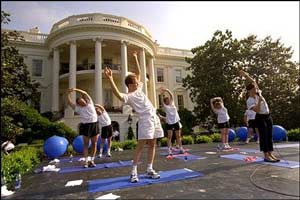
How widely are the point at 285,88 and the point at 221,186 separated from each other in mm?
18544

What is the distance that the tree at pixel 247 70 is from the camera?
18.5m

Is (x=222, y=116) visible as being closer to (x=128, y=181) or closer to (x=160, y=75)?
(x=128, y=181)

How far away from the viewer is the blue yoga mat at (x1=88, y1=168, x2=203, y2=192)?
3.35 meters

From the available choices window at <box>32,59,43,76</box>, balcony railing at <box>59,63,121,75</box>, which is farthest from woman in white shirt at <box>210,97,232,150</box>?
window at <box>32,59,43,76</box>

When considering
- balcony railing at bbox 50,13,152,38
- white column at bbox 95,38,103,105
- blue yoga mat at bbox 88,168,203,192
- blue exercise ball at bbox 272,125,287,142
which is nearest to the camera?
blue yoga mat at bbox 88,168,203,192

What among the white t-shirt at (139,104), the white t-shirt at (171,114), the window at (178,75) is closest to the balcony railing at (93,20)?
the window at (178,75)

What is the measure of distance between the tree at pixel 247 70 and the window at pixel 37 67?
1528cm

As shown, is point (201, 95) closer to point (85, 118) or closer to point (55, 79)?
point (55, 79)

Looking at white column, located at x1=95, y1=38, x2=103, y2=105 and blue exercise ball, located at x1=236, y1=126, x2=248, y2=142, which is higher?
white column, located at x1=95, y1=38, x2=103, y2=105

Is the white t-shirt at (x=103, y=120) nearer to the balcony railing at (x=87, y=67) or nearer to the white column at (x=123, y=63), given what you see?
the white column at (x=123, y=63)

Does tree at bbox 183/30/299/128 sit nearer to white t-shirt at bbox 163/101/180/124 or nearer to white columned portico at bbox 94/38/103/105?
white columned portico at bbox 94/38/103/105

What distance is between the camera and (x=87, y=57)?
2359 cm

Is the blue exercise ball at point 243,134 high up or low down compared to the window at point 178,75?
down

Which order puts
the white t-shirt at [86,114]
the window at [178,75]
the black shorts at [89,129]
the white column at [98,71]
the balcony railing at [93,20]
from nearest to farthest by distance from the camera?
the black shorts at [89,129] < the white t-shirt at [86,114] < the white column at [98,71] < the balcony railing at [93,20] < the window at [178,75]
